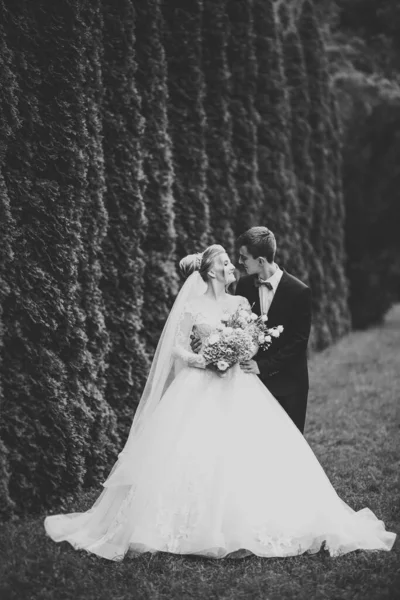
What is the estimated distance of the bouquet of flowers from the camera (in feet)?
15.1

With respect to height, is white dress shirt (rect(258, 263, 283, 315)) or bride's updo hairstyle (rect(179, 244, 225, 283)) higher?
bride's updo hairstyle (rect(179, 244, 225, 283))

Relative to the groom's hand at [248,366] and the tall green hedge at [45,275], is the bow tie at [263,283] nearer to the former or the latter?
the groom's hand at [248,366]

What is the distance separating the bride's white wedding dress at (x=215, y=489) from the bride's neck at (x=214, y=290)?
0.70ft

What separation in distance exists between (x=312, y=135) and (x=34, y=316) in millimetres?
8140

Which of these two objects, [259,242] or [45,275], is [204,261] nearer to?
[259,242]

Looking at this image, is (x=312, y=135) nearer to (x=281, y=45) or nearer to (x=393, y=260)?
(x=281, y=45)

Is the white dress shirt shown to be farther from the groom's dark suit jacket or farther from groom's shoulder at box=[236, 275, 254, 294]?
groom's shoulder at box=[236, 275, 254, 294]

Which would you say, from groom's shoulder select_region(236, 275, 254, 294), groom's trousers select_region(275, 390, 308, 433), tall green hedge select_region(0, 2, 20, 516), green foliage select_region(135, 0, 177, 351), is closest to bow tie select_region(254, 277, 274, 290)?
groom's shoulder select_region(236, 275, 254, 294)

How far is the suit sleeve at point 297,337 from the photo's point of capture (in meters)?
5.12

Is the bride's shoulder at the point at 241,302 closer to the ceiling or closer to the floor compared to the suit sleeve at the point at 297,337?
closer to the ceiling

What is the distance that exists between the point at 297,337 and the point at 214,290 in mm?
747

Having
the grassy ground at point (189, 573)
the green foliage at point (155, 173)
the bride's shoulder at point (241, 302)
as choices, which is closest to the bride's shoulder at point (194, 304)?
the bride's shoulder at point (241, 302)

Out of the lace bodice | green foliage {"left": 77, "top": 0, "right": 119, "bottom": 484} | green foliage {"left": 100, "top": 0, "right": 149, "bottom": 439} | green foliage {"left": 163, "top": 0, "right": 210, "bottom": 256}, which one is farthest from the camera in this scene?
green foliage {"left": 163, "top": 0, "right": 210, "bottom": 256}

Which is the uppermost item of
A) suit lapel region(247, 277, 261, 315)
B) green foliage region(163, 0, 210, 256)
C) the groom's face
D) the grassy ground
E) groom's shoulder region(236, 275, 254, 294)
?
green foliage region(163, 0, 210, 256)
